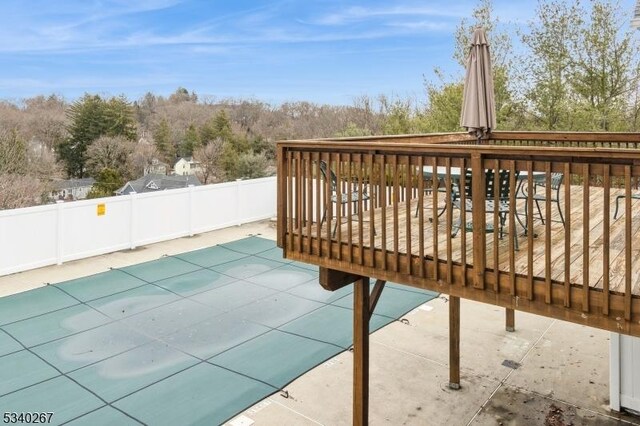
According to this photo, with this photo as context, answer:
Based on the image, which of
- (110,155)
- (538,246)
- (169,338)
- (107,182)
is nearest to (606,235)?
(538,246)

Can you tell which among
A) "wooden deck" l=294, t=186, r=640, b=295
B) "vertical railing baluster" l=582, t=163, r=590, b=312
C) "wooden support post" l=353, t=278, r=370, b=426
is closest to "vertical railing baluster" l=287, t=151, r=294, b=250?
"wooden deck" l=294, t=186, r=640, b=295

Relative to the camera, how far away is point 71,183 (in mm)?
31172

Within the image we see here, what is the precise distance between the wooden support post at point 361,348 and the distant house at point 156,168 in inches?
1346

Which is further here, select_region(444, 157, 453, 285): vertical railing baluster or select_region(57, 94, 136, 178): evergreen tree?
select_region(57, 94, 136, 178): evergreen tree

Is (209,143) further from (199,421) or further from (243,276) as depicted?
(199,421)

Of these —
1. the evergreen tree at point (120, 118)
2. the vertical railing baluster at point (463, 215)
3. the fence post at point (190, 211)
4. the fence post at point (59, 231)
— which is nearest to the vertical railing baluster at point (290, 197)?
the vertical railing baluster at point (463, 215)

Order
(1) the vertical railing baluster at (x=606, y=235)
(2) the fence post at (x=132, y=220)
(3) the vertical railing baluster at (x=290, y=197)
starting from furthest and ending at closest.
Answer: (2) the fence post at (x=132, y=220) → (3) the vertical railing baluster at (x=290, y=197) → (1) the vertical railing baluster at (x=606, y=235)

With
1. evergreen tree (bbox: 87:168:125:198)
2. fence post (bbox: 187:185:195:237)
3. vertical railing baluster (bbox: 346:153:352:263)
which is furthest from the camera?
evergreen tree (bbox: 87:168:125:198)

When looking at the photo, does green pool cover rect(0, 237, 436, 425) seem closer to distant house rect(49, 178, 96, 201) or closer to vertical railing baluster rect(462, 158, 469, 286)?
vertical railing baluster rect(462, 158, 469, 286)

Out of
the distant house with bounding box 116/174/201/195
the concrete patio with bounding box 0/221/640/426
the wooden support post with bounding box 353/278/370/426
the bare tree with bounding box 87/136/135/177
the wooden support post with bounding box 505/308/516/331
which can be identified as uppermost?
the bare tree with bounding box 87/136/135/177

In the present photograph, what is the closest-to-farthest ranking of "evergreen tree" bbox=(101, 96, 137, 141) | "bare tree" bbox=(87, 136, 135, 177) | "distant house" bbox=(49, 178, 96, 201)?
"distant house" bbox=(49, 178, 96, 201), "bare tree" bbox=(87, 136, 135, 177), "evergreen tree" bbox=(101, 96, 137, 141)

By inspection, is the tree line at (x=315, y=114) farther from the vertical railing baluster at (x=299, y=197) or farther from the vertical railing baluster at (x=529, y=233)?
the vertical railing baluster at (x=529, y=233)

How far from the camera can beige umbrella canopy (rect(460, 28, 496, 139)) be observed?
5723mm

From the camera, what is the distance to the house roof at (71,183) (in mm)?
29562
